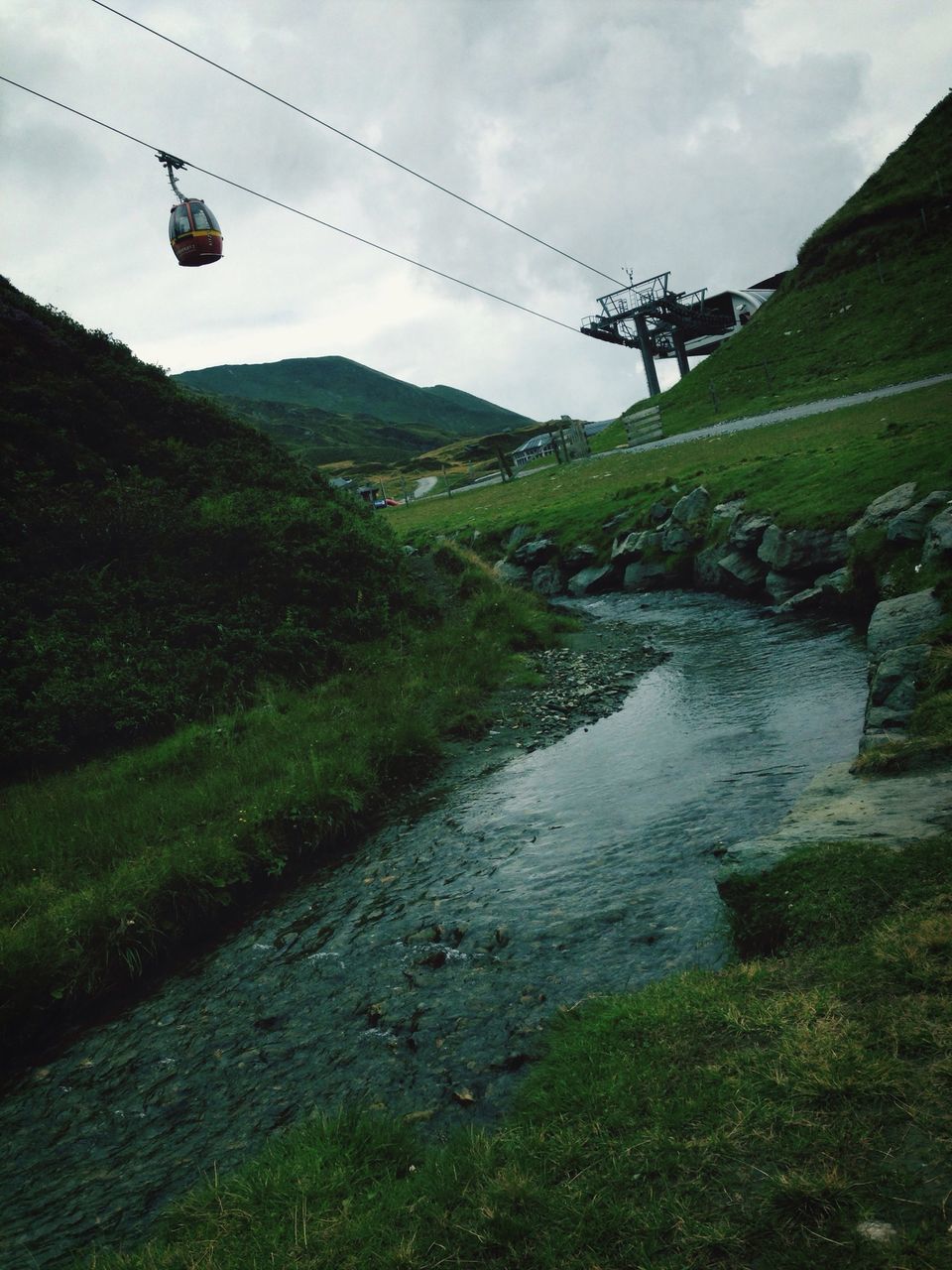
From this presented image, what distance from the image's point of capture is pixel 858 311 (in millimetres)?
53781

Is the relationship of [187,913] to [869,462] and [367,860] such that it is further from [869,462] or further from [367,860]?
[869,462]

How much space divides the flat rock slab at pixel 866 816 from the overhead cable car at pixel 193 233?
2210 centimetres

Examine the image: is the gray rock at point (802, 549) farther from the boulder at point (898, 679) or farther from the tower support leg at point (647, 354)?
the tower support leg at point (647, 354)

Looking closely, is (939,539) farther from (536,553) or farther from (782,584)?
(536,553)

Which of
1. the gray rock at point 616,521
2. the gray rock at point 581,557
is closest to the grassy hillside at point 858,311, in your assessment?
the gray rock at point 616,521

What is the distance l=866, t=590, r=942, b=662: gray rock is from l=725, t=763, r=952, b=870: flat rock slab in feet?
13.8

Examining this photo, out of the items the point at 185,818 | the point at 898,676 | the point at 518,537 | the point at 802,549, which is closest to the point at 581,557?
the point at 518,537

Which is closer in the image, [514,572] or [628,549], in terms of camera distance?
[628,549]

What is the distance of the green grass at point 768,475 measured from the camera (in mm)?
21359

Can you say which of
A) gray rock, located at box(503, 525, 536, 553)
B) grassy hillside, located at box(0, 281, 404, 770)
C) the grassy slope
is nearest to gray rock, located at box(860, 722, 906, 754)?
the grassy slope

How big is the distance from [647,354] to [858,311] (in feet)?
123

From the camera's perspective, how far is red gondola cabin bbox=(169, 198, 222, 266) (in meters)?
21.5

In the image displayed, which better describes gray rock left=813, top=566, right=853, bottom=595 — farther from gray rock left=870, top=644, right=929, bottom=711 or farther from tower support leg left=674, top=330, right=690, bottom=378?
tower support leg left=674, top=330, right=690, bottom=378

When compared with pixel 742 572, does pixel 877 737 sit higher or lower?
lower
